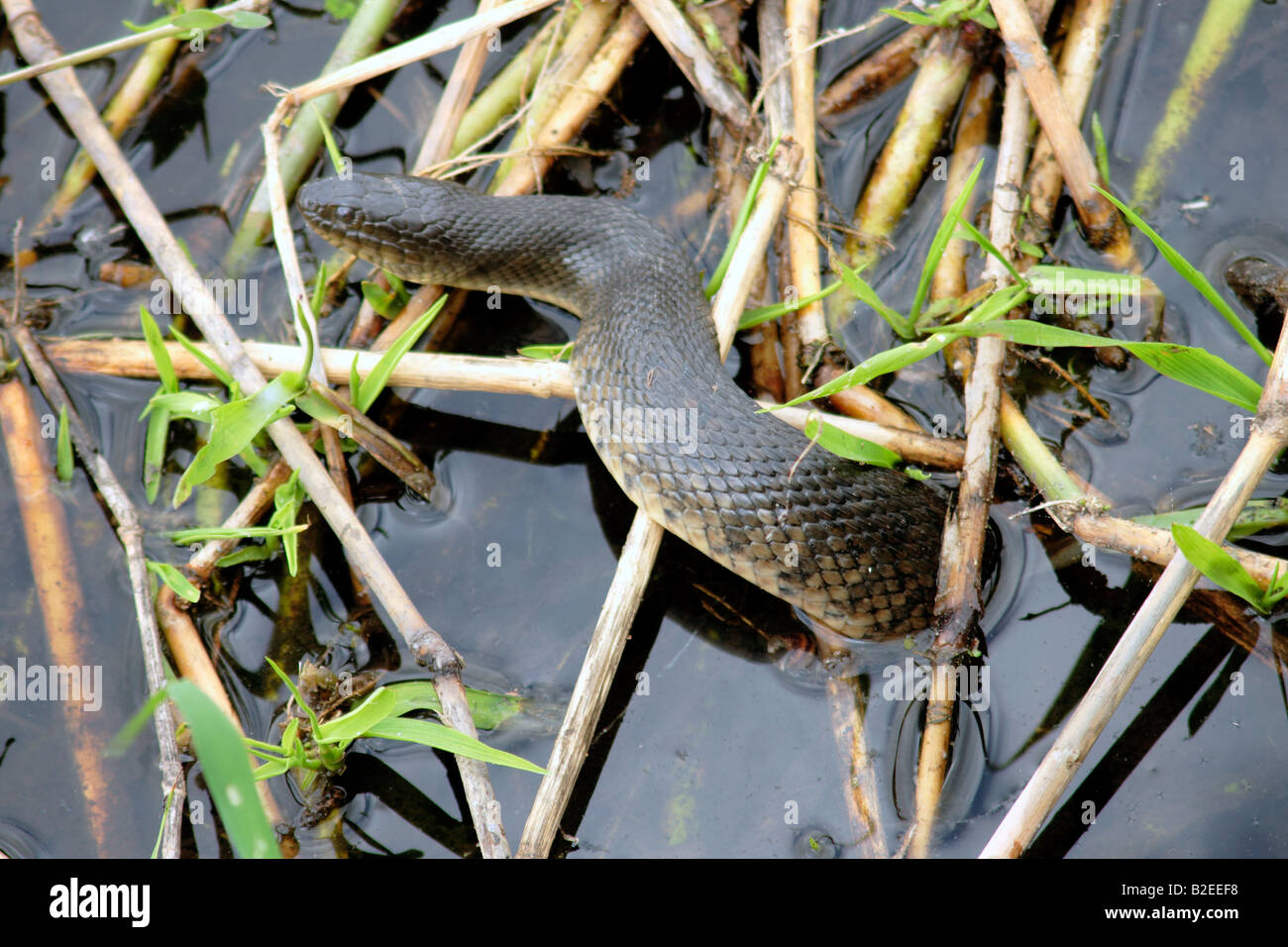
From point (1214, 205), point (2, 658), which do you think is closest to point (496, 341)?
point (2, 658)

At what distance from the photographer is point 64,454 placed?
11.7 feet

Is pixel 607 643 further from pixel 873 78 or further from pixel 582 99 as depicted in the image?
pixel 873 78

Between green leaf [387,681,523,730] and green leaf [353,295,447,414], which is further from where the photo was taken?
green leaf [353,295,447,414]

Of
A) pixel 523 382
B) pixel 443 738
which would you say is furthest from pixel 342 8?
pixel 443 738

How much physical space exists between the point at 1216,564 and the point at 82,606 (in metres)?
3.64

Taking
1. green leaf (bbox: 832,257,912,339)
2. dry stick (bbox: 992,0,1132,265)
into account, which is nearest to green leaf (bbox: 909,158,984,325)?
green leaf (bbox: 832,257,912,339)

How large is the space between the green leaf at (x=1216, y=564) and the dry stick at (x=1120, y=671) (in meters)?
0.04

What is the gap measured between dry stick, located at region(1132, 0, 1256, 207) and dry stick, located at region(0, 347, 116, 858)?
4331mm

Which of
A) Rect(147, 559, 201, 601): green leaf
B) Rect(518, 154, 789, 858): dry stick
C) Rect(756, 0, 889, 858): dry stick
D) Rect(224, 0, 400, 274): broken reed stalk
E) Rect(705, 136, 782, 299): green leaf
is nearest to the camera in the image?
Rect(518, 154, 789, 858): dry stick

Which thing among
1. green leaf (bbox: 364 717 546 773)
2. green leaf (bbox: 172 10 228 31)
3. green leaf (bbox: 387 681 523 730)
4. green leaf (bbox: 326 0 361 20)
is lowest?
green leaf (bbox: 387 681 523 730)

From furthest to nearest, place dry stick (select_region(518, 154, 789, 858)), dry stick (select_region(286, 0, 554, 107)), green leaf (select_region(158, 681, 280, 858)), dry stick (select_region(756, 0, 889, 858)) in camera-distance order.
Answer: dry stick (select_region(286, 0, 554, 107))
dry stick (select_region(756, 0, 889, 858))
dry stick (select_region(518, 154, 789, 858))
green leaf (select_region(158, 681, 280, 858))

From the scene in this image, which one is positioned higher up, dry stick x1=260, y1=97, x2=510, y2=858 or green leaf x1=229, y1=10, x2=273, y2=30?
green leaf x1=229, y1=10, x2=273, y2=30

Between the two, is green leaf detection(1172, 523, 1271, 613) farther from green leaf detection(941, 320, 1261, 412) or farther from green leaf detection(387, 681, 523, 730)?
green leaf detection(387, 681, 523, 730)

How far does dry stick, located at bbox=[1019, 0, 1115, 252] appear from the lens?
3732 millimetres
